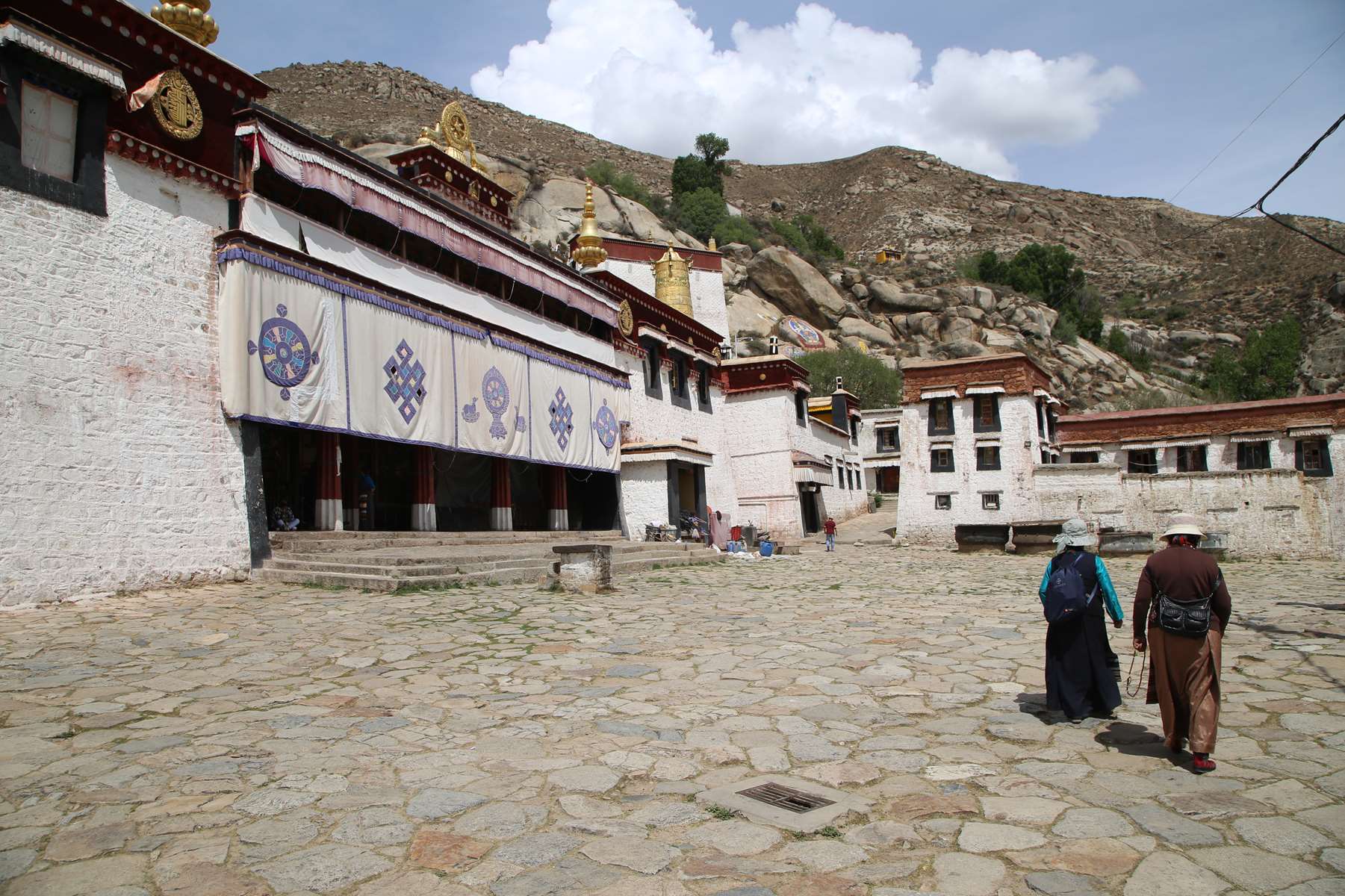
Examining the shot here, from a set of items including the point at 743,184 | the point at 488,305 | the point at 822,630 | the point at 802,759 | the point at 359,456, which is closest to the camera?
the point at 802,759

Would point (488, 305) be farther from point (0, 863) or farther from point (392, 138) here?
point (392, 138)

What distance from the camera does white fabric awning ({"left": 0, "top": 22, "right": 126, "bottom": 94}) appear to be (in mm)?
9641

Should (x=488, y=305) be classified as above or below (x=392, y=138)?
below

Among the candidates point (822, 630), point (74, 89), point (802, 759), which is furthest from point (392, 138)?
point (802, 759)

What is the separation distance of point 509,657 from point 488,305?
41.7 feet

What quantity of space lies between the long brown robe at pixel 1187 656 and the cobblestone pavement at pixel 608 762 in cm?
23

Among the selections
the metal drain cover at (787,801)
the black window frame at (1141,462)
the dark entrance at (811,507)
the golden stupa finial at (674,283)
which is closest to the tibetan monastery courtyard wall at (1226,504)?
the black window frame at (1141,462)

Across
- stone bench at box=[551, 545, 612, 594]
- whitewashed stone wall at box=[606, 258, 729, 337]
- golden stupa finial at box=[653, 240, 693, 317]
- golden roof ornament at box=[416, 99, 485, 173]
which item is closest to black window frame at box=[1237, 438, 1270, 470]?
whitewashed stone wall at box=[606, 258, 729, 337]

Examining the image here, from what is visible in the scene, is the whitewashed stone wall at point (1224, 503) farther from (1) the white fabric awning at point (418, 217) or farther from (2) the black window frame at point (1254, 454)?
(1) the white fabric awning at point (418, 217)

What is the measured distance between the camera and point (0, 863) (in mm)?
3311

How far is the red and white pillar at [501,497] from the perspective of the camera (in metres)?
18.8

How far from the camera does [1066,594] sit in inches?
216

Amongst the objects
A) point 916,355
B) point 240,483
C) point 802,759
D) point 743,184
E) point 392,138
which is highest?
point 743,184

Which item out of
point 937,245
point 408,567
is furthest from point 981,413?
point 937,245
